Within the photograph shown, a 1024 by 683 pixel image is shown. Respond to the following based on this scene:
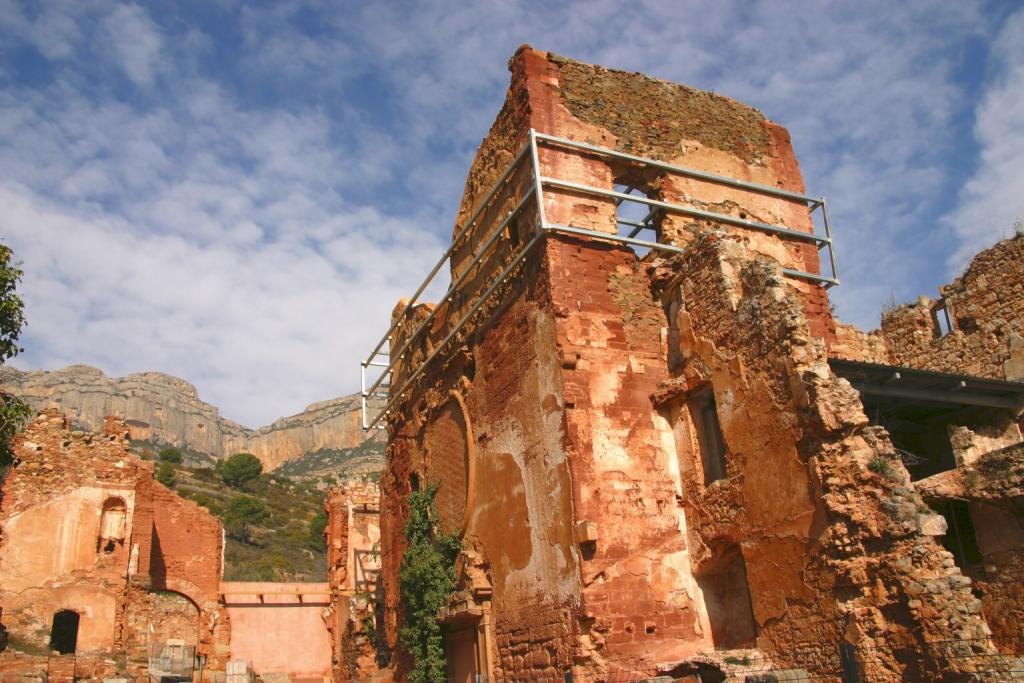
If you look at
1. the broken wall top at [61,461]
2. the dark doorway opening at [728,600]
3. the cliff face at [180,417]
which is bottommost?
the dark doorway opening at [728,600]

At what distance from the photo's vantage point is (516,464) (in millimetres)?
11789

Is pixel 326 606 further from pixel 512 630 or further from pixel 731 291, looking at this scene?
pixel 731 291

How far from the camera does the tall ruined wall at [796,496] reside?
7.68 meters

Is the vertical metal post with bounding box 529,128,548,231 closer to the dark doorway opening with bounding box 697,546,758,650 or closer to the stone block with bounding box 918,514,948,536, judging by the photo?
the dark doorway opening with bounding box 697,546,758,650

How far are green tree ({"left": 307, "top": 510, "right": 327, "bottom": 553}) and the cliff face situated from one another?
1751 inches

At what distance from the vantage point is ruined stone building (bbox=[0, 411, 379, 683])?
19.2 metres

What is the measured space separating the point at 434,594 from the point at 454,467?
1998 mm

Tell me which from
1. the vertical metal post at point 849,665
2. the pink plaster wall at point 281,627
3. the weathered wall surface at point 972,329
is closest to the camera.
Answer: the vertical metal post at point 849,665

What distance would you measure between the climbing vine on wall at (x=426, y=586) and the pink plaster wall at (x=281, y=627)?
11.8 metres

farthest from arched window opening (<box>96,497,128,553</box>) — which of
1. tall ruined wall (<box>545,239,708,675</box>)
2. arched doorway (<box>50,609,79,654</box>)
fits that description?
tall ruined wall (<box>545,239,708,675</box>)

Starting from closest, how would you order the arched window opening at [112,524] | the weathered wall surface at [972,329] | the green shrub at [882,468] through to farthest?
1. the green shrub at [882,468]
2. the weathered wall surface at [972,329]
3. the arched window opening at [112,524]

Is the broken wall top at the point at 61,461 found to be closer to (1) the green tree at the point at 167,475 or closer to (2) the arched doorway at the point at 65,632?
(2) the arched doorway at the point at 65,632

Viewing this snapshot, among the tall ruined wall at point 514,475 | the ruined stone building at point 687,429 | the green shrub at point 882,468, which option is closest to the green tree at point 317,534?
the tall ruined wall at point 514,475

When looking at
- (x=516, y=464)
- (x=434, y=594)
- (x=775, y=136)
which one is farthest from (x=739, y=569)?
(x=775, y=136)
